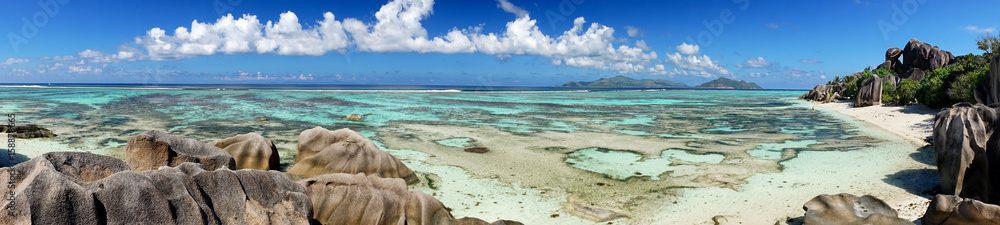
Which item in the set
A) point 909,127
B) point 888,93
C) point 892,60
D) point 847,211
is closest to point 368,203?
point 847,211

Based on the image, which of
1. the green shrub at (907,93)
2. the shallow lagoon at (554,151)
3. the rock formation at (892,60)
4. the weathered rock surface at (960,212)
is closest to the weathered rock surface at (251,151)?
the shallow lagoon at (554,151)

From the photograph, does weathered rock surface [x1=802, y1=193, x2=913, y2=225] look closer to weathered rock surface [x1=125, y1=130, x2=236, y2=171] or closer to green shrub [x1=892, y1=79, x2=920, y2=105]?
weathered rock surface [x1=125, y1=130, x2=236, y2=171]

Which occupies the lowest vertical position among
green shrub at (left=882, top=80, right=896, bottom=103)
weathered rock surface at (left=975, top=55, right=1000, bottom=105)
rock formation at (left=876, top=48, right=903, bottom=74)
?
green shrub at (left=882, top=80, right=896, bottom=103)

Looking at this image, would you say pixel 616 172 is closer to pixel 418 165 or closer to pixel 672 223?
pixel 672 223

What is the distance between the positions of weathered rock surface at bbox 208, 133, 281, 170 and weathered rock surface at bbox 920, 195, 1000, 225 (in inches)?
522

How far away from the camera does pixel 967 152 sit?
9.27 m

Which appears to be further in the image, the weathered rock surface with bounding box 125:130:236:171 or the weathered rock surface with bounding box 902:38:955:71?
the weathered rock surface with bounding box 902:38:955:71

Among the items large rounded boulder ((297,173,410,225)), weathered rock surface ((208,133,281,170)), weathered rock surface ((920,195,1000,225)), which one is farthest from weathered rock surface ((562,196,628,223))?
weathered rock surface ((208,133,281,170))

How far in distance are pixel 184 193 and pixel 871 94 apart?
48389 millimetres

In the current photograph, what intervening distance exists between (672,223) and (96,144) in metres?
18.3

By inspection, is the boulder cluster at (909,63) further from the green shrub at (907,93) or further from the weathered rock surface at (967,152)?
the weathered rock surface at (967,152)

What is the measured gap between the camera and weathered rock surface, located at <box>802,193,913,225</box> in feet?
24.0

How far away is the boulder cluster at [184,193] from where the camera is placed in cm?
449

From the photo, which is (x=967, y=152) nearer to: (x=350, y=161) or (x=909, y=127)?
(x=350, y=161)
